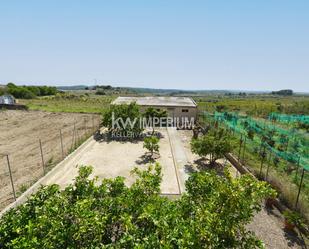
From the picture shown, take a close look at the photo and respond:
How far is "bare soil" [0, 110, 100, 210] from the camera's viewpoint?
1032 cm

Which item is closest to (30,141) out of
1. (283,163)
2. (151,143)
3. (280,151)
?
(151,143)

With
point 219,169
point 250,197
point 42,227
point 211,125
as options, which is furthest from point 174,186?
point 211,125

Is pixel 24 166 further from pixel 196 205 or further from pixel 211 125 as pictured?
pixel 211 125

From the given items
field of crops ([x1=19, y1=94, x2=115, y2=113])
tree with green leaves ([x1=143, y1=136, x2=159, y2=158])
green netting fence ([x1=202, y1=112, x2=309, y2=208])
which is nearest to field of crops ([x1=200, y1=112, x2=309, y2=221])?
green netting fence ([x1=202, y1=112, x2=309, y2=208])

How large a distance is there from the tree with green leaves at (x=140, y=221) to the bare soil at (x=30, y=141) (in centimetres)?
563

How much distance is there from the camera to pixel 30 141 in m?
16.8

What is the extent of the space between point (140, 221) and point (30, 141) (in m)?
15.7

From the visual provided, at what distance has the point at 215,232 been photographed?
141 inches

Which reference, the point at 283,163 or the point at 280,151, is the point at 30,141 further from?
the point at 280,151

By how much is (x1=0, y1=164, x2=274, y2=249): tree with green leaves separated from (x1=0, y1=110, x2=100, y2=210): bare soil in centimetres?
563

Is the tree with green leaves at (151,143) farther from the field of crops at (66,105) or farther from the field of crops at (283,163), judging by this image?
the field of crops at (66,105)

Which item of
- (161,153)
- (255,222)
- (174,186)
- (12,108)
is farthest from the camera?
(12,108)

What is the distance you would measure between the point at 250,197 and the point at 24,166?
11.8 m

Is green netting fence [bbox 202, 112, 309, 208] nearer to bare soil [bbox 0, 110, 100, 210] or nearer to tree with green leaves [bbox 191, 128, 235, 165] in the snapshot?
tree with green leaves [bbox 191, 128, 235, 165]
